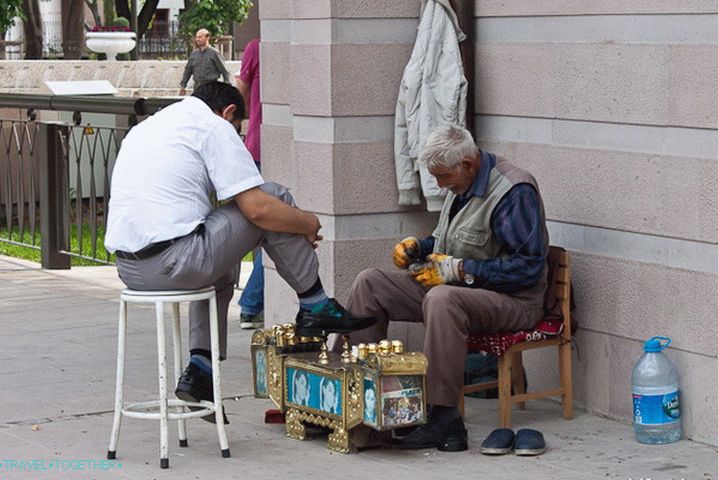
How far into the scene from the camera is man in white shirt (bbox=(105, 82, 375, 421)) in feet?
19.2

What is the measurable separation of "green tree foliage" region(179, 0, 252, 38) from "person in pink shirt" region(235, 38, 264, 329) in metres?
28.2

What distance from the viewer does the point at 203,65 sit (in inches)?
837

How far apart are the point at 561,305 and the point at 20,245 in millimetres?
6915

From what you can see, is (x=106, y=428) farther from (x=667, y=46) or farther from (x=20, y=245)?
(x=20, y=245)

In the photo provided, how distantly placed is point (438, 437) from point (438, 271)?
27.3 inches

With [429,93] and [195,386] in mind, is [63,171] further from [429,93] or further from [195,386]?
[195,386]

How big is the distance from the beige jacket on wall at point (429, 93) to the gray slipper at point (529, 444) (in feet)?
4.92

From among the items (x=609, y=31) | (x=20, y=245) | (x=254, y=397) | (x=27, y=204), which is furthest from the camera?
(x=27, y=204)

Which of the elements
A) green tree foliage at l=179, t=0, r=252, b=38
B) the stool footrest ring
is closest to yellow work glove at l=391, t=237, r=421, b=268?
the stool footrest ring

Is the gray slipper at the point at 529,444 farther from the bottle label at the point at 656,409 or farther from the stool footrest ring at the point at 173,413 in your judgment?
the stool footrest ring at the point at 173,413

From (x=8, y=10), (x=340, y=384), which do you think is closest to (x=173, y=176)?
(x=340, y=384)

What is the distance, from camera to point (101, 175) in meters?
12.7

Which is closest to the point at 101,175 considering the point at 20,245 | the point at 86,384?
the point at 20,245

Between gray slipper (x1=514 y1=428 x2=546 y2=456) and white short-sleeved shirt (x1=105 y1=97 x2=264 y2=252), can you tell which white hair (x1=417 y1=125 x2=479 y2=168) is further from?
gray slipper (x1=514 y1=428 x2=546 y2=456)
